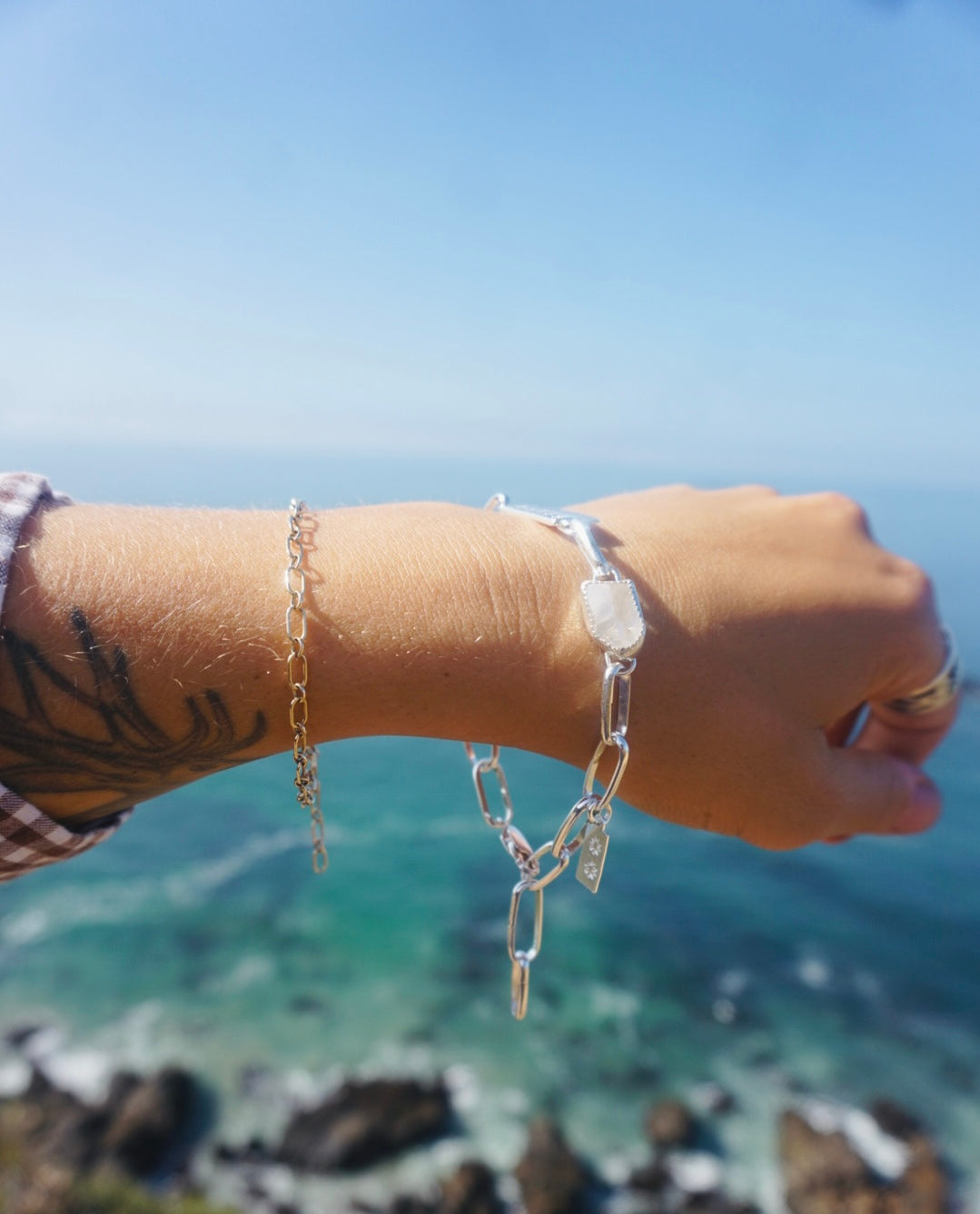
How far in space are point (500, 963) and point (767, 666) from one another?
23.4m

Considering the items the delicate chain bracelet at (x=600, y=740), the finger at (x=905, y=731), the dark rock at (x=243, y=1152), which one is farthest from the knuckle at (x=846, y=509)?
the dark rock at (x=243, y=1152)

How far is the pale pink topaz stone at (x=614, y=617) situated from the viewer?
183cm

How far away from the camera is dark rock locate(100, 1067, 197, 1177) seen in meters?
14.5

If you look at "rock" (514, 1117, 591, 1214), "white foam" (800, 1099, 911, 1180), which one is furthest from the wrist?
"white foam" (800, 1099, 911, 1180)

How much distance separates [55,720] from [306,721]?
1.62 feet

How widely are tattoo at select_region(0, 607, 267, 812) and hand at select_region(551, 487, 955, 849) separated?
850 mm

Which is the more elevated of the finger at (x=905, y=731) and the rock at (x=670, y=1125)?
the finger at (x=905, y=731)

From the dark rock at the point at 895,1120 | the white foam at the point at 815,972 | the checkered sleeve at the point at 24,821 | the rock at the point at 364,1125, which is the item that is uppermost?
the checkered sleeve at the point at 24,821

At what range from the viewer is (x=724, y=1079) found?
18016 mm

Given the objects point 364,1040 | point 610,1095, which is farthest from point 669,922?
point 364,1040

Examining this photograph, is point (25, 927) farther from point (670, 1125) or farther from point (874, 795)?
point (874, 795)

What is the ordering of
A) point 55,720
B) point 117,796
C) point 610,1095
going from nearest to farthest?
point 55,720 → point 117,796 → point 610,1095

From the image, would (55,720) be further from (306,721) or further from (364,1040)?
(364,1040)

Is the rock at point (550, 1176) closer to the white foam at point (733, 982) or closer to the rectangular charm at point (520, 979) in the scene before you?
the white foam at point (733, 982)
